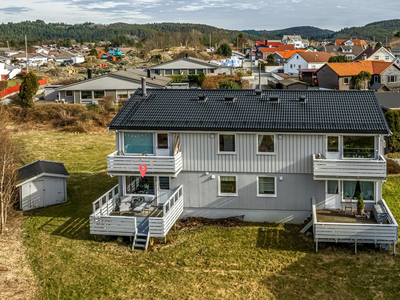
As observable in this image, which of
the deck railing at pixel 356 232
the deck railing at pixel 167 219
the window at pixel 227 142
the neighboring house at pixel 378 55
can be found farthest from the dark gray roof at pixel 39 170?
the neighboring house at pixel 378 55

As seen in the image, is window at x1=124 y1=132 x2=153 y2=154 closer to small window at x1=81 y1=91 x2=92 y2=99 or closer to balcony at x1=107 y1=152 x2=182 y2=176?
balcony at x1=107 y1=152 x2=182 y2=176

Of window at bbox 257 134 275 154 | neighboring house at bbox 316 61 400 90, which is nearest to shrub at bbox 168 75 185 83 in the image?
neighboring house at bbox 316 61 400 90

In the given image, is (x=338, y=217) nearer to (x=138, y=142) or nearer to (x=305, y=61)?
(x=138, y=142)

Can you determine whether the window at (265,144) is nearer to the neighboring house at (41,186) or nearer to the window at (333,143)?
the window at (333,143)

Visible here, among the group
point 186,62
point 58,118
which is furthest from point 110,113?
point 186,62

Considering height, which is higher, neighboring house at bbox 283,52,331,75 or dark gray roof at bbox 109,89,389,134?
neighboring house at bbox 283,52,331,75

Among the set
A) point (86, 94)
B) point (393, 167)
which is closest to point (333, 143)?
point (393, 167)

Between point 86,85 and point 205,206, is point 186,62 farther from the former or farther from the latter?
point 205,206
